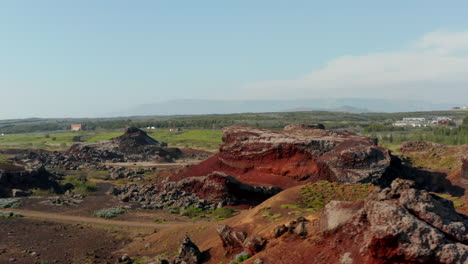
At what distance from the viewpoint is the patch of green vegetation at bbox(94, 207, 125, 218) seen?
29344 millimetres

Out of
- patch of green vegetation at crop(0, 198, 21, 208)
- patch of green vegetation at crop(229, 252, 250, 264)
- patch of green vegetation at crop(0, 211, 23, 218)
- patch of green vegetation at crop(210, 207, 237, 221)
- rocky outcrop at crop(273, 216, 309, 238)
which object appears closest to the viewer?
rocky outcrop at crop(273, 216, 309, 238)

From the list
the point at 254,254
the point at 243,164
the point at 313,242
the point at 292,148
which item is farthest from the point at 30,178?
the point at 313,242

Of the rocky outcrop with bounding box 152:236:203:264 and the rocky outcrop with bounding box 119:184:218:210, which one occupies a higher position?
the rocky outcrop with bounding box 152:236:203:264

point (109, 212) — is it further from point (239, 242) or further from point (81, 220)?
point (239, 242)

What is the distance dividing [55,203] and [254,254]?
2475 cm

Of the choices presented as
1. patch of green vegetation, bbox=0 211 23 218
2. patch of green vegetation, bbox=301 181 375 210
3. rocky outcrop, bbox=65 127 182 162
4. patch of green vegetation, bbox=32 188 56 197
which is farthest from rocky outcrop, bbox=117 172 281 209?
rocky outcrop, bbox=65 127 182 162

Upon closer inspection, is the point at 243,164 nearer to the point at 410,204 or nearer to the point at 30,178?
the point at 30,178

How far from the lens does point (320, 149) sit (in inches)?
1308

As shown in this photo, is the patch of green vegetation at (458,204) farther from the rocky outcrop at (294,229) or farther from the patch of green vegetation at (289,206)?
the rocky outcrop at (294,229)

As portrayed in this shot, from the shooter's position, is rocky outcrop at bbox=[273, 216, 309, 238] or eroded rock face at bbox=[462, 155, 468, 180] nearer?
rocky outcrop at bbox=[273, 216, 309, 238]

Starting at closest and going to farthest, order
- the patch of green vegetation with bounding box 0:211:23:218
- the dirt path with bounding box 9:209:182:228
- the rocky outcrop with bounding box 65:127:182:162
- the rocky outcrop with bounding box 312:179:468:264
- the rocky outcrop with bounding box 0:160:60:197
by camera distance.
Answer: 1. the rocky outcrop with bounding box 312:179:468:264
2. the dirt path with bounding box 9:209:182:228
3. the patch of green vegetation with bounding box 0:211:23:218
4. the rocky outcrop with bounding box 0:160:60:197
5. the rocky outcrop with bounding box 65:127:182:162

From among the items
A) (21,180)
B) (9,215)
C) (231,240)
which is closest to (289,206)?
(231,240)

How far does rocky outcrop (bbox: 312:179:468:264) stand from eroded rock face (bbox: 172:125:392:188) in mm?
16048

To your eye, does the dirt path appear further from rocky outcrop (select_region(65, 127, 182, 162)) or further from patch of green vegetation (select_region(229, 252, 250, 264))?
rocky outcrop (select_region(65, 127, 182, 162))
